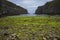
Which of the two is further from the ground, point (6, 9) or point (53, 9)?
point (6, 9)

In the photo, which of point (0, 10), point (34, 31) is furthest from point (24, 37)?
point (0, 10)

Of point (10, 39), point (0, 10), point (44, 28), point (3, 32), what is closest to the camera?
point (10, 39)

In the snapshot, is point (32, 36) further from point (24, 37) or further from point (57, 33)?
point (57, 33)

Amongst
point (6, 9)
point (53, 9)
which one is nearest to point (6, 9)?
point (6, 9)

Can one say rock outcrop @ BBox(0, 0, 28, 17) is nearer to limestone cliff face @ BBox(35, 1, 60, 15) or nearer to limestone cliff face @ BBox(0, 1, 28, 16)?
limestone cliff face @ BBox(0, 1, 28, 16)

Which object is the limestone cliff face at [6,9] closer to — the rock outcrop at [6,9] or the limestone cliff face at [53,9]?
the rock outcrop at [6,9]

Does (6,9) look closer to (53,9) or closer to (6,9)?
(6,9)

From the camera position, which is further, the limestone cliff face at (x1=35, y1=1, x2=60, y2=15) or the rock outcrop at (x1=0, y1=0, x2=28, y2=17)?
the limestone cliff face at (x1=35, y1=1, x2=60, y2=15)

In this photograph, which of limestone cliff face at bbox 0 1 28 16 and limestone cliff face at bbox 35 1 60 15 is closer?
A: limestone cliff face at bbox 0 1 28 16

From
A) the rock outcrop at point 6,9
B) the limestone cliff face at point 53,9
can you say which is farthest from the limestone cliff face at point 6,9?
the limestone cliff face at point 53,9

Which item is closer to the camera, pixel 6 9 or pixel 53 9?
pixel 6 9

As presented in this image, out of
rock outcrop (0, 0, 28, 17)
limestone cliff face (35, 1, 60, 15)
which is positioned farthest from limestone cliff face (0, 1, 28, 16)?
limestone cliff face (35, 1, 60, 15)

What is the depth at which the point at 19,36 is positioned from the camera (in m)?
13.5

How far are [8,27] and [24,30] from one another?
1858 millimetres
